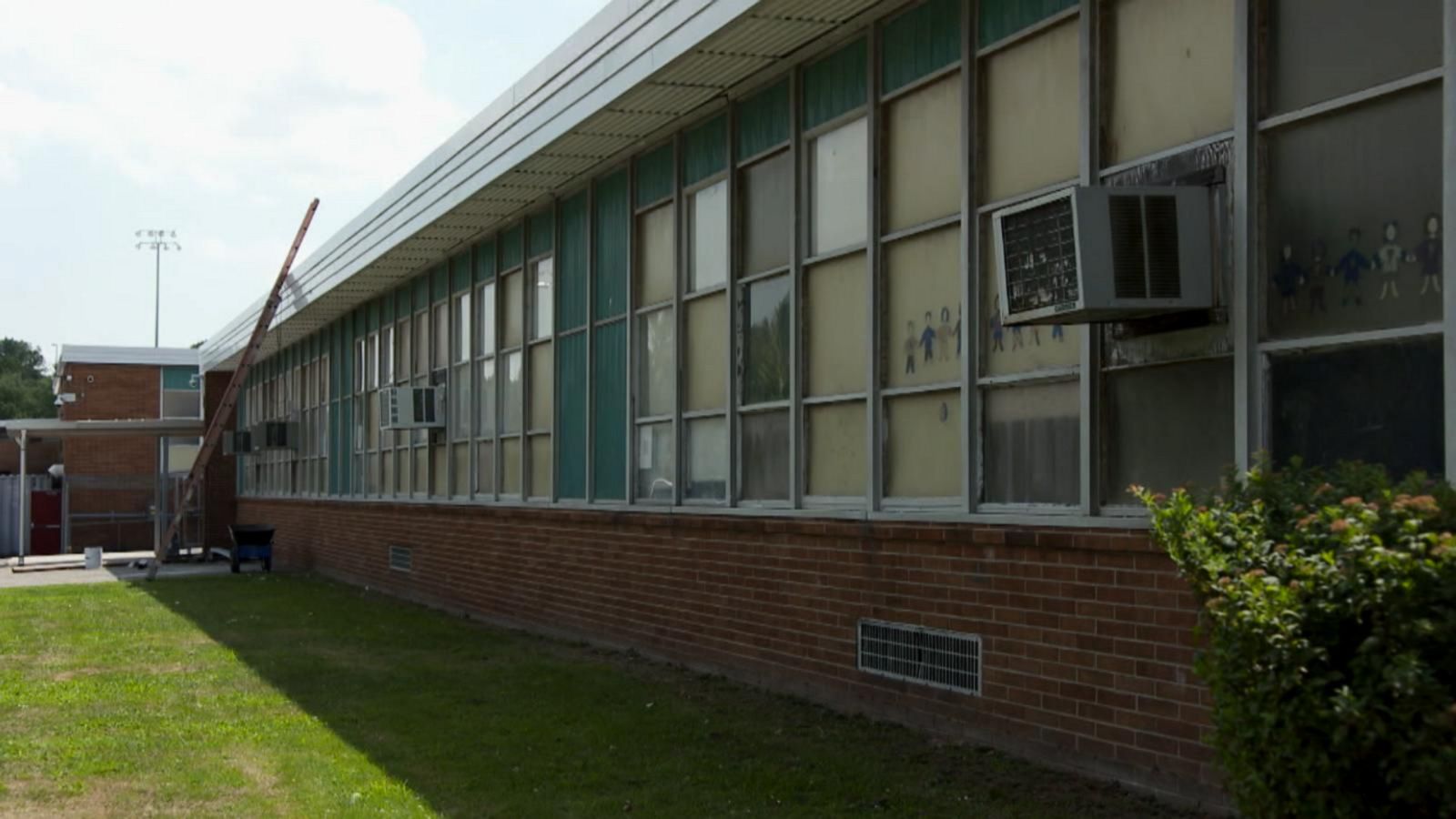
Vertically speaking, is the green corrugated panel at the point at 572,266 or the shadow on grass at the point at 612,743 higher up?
the green corrugated panel at the point at 572,266

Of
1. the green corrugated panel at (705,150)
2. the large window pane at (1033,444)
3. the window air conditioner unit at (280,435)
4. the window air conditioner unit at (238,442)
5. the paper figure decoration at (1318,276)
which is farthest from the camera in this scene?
the window air conditioner unit at (238,442)

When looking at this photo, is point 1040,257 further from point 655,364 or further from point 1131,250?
point 655,364

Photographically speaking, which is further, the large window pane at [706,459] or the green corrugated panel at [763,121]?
the large window pane at [706,459]

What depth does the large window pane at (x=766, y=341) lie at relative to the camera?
12164mm

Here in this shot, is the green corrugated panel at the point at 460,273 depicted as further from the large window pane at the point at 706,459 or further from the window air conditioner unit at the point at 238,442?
the window air conditioner unit at the point at 238,442

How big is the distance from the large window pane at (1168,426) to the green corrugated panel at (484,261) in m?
12.2

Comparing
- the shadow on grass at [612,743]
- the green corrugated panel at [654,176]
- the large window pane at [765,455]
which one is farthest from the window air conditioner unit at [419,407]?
the large window pane at [765,455]

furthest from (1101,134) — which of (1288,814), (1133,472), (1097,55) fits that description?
(1288,814)

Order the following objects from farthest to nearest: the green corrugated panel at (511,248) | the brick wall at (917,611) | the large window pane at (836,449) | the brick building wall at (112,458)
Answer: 1. the brick building wall at (112,458)
2. the green corrugated panel at (511,248)
3. the large window pane at (836,449)
4. the brick wall at (917,611)

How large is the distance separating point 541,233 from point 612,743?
9.02 m

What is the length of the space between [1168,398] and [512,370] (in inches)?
460

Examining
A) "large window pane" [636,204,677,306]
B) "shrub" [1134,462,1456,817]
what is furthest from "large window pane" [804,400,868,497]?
"shrub" [1134,462,1456,817]

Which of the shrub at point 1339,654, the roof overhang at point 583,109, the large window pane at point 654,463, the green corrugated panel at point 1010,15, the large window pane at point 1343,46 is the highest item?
the roof overhang at point 583,109

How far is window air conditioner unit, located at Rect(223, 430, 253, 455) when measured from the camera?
3534 cm
